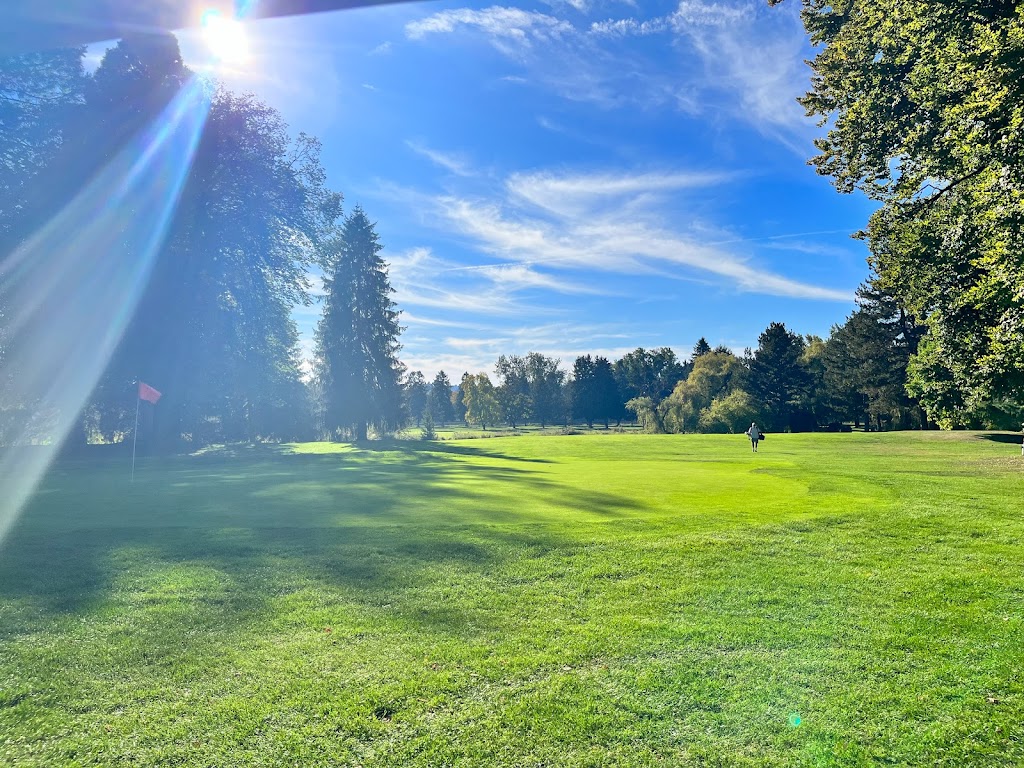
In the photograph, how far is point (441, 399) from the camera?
129m

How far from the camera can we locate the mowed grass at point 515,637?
339 cm

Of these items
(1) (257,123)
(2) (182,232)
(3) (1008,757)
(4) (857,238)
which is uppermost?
(1) (257,123)

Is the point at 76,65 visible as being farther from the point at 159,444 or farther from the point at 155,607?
the point at 155,607

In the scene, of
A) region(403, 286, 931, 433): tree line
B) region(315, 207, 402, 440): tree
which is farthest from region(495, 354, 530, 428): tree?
region(315, 207, 402, 440): tree

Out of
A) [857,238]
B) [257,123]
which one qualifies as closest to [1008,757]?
[857,238]

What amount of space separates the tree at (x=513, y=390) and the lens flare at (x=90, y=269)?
7701cm

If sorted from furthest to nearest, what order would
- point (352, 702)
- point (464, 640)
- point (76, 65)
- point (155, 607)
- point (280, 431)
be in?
point (280, 431)
point (76, 65)
point (155, 607)
point (464, 640)
point (352, 702)

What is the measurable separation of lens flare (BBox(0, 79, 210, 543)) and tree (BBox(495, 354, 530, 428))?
7701 cm

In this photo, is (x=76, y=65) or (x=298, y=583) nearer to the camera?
(x=298, y=583)

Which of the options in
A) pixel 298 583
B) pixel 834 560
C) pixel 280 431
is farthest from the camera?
pixel 280 431

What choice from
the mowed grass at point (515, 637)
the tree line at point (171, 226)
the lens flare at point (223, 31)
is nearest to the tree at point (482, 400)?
the tree line at point (171, 226)

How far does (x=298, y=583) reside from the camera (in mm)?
6316

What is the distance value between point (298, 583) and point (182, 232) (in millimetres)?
25194

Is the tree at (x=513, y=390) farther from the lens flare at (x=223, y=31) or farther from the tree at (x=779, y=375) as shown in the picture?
the lens flare at (x=223, y=31)
